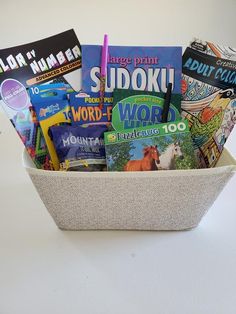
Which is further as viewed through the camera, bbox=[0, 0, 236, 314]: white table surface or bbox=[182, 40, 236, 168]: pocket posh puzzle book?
bbox=[182, 40, 236, 168]: pocket posh puzzle book

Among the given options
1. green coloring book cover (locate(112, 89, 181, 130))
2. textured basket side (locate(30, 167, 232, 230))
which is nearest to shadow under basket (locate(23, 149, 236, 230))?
textured basket side (locate(30, 167, 232, 230))

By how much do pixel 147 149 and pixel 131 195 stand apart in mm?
68

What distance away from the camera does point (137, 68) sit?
556 mm

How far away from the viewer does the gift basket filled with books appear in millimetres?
459

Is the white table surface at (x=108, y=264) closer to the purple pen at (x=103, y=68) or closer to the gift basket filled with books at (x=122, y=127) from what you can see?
the gift basket filled with books at (x=122, y=127)

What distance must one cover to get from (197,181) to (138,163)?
0.26 feet

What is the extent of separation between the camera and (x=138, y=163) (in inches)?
18.8

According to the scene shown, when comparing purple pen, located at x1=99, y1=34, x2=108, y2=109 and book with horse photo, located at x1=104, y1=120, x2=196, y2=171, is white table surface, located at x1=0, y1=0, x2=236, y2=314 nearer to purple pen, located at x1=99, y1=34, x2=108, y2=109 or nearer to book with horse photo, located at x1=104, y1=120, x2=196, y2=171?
book with horse photo, located at x1=104, y1=120, x2=196, y2=171

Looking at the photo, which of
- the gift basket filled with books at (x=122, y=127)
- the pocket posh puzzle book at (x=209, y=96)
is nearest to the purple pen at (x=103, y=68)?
the gift basket filled with books at (x=122, y=127)

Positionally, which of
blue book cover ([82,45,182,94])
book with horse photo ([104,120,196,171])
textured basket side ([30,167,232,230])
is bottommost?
textured basket side ([30,167,232,230])

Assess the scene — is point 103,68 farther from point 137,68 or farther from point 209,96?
point 209,96

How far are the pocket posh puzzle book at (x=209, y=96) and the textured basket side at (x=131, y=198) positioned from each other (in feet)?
0.25

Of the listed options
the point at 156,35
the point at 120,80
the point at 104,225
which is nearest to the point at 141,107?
the point at 120,80

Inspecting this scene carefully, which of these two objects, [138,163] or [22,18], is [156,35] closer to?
[22,18]
